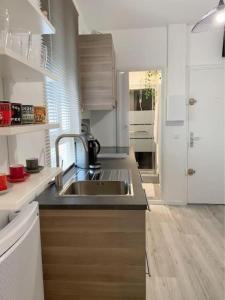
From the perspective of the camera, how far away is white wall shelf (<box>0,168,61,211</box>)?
0.82 meters

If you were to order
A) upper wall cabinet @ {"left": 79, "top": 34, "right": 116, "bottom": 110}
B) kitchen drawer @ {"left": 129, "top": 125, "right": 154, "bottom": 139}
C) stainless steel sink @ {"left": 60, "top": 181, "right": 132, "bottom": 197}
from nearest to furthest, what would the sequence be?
stainless steel sink @ {"left": 60, "top": 181, "right": 132, "bottom": 197}, upper wall cabinet @ {"left": 79, "top": 34, "right": 116, "bottom": 110}, kitchen drawer @ {"left": 129, "top": 125, "right": 154, "bottom": 139}

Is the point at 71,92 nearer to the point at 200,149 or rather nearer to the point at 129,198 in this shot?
the point at 129,198

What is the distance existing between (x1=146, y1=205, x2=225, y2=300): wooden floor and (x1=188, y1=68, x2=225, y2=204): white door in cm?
31

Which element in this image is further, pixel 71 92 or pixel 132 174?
pixel 71 92

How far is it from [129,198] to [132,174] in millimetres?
687

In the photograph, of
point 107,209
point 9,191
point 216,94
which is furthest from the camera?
point 216,94

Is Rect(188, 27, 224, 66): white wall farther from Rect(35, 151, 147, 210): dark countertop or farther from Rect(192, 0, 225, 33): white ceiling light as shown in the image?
Rect(35, 151, 147, 210): dark countertop

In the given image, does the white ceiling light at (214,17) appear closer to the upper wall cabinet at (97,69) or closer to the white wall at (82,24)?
the upper wall cabinet at (97,69)

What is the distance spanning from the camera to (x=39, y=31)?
124 centimetres

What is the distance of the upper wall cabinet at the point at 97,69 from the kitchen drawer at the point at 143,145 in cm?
271

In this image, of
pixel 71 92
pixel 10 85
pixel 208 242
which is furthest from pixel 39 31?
pixel 208 242

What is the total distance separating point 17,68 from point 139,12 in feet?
8.07

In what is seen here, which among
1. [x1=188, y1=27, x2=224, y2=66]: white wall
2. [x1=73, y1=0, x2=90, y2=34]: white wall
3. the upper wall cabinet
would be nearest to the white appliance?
the upper wall cabinet

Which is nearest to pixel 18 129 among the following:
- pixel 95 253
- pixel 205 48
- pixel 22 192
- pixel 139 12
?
pixel 22 192
